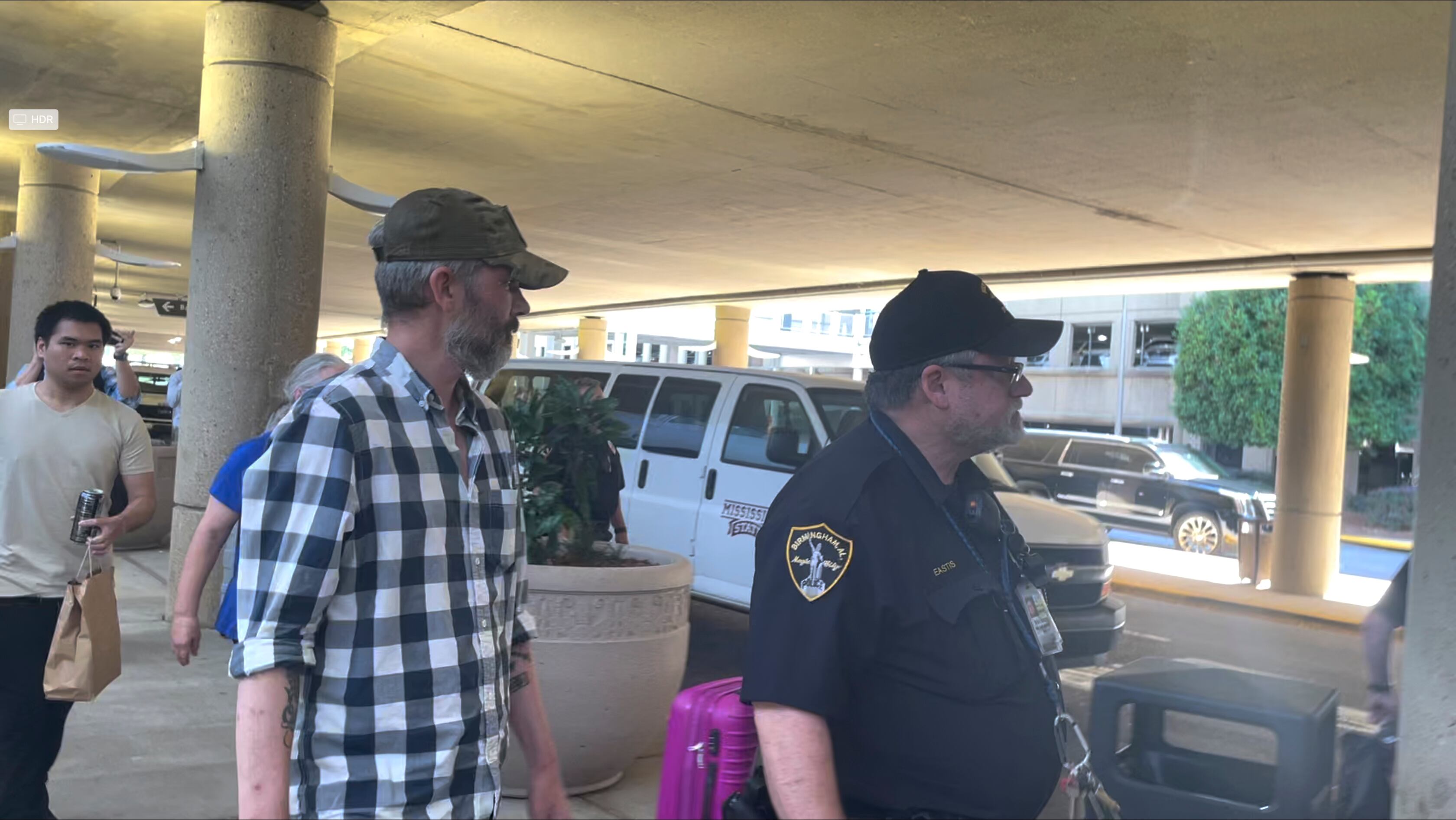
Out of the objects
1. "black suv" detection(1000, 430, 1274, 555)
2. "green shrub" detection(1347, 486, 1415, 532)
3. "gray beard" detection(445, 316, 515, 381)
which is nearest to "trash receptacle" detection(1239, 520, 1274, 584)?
"black suv" detection(1000, 430, 1274, 555)

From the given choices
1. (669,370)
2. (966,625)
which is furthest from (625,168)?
(966,625)

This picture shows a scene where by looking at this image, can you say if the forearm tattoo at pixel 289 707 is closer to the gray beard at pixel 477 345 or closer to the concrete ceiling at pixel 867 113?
the gray beard at pixel 477 345

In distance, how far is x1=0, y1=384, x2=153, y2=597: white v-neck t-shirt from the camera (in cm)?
440

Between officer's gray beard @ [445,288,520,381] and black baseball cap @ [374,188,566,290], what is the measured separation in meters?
0.09

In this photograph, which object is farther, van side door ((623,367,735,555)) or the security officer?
van side door ((623,367,735,555))

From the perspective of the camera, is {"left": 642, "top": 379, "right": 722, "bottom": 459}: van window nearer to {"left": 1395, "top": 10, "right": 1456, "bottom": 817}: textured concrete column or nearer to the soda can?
the soda can

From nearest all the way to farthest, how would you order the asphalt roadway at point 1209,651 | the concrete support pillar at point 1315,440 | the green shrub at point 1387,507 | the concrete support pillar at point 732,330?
1. the asphalt roadway at point 1209,651
2. the concrete support pillar at point 1315,440
3. the concrete support pillar at point 732,330
4. the green shrub at point 1387,507

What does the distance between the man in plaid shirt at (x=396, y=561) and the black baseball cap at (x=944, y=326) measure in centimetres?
75

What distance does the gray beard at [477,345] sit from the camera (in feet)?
7.55

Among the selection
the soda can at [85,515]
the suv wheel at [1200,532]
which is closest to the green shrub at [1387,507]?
the suv wheel at [1200,532]

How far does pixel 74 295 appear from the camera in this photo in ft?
49.6

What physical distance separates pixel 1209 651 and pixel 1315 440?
18.5 feet

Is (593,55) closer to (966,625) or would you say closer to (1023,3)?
(1023,3)

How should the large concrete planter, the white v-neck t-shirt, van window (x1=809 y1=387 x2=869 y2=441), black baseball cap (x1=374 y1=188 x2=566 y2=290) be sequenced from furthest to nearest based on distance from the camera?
van window (x1=809 y1=387 x2=869 y2=441)
the large concrete planter
the white v-neck t-shirt
black baseball cap (x1=374 y1=188 x2=566 y2=290)
